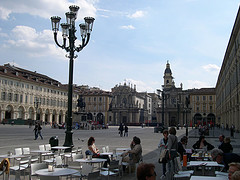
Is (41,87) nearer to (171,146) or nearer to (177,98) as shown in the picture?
(177,98)

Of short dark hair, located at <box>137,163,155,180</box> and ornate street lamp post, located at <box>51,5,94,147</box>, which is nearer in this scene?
short dark hair, located at <box>137,163,155,180</box>

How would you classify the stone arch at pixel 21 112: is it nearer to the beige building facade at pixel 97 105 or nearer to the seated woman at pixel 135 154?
the beige building facade at pixel 97 105

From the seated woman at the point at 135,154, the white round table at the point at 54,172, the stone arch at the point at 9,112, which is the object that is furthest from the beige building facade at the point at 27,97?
the white round table at the point at 54,172

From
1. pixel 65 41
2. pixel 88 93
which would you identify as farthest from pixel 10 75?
pixel 65 41

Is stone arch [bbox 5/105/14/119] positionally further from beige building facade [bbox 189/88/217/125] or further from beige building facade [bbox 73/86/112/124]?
beige building facade [bbox 189/88/217/125]

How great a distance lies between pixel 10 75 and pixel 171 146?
62.1 m

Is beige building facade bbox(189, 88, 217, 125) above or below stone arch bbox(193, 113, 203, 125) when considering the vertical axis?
above

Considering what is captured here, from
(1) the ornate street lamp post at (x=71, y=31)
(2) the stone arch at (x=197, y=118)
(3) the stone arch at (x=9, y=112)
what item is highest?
(1) the ornate street lamp post at (x=71, y=31)

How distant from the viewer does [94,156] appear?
9.52 meters

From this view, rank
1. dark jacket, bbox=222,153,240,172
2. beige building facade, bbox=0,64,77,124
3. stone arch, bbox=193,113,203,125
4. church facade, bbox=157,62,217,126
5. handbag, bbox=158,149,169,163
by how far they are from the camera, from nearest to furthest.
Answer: dark jacket, bbox=222,153,240,172 → handbag, bbox=158,149,169,163 → beige building facade, bbox=0,64,77,124 → church facade, bbox=157,62,217,126 → stone arch, bbox=193,113,203,125

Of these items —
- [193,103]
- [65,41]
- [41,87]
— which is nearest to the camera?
[65,41]

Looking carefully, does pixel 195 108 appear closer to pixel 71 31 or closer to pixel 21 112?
pixel 21 112

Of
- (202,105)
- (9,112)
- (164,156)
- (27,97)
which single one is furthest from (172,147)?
(202,105)

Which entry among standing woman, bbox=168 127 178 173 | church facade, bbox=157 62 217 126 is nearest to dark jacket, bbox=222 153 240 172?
standing woman, bbox=168 127 178 173
